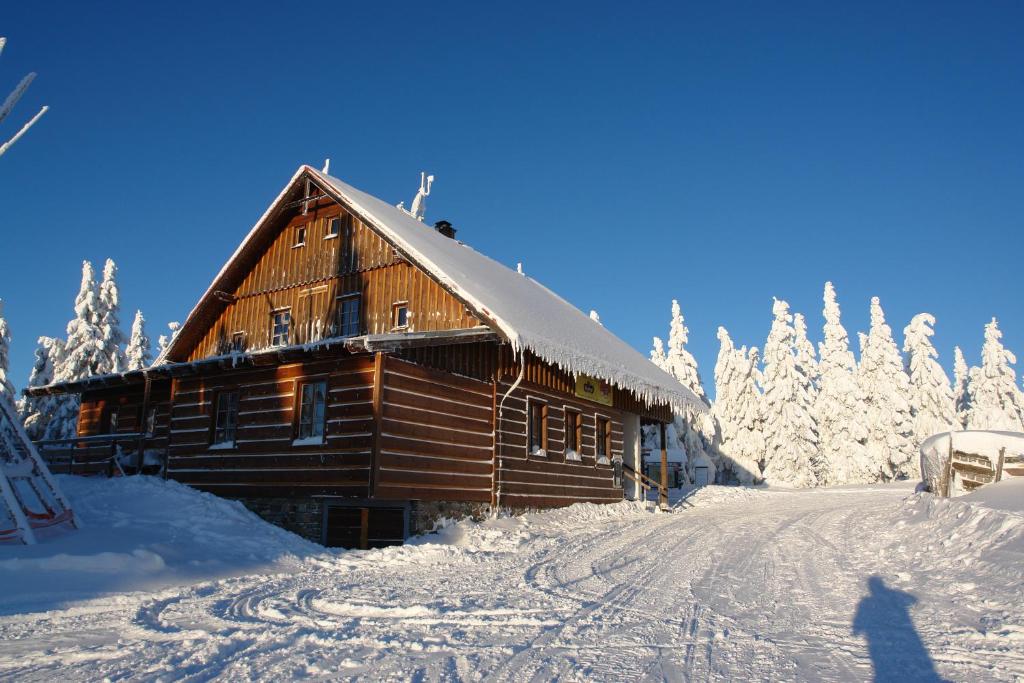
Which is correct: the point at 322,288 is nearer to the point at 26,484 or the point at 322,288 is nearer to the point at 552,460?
the point at 552,460

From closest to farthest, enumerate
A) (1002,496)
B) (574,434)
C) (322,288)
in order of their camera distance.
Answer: (1002,496), (322,288), (574,434)

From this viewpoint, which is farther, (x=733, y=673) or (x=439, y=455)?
(x=439, y=455)

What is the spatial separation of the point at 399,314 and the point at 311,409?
3658 millimetres

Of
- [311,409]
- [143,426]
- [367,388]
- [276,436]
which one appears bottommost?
[276,436]

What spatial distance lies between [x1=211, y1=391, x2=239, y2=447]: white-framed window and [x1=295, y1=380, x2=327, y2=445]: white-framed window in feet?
7.02

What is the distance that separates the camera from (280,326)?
69.6ft

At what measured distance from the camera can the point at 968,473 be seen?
14.9m

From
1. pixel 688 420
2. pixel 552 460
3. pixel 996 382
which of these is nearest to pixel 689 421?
pixel 688 420

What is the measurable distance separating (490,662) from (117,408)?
20732mm

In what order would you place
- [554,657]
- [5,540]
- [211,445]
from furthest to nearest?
[211,445]
[5,540]
[554,657]

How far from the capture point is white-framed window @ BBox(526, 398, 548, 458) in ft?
64.6

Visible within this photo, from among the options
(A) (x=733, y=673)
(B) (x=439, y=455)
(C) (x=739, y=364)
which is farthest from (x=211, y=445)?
(C) (x=739, y=364)

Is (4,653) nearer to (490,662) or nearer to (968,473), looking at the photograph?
(490,662)

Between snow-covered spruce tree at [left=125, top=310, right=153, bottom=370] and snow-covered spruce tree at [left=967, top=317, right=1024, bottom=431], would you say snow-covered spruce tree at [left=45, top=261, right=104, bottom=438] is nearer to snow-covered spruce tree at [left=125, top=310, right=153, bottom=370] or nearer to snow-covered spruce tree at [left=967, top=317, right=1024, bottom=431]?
snow-covered spruce tree at [left=125, top=310, right=153, bottom=370]
